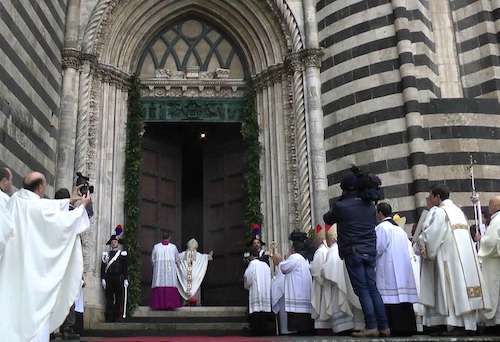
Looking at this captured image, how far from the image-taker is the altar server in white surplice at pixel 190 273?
43.7 feet

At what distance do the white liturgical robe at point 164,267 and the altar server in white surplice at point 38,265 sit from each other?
674 cm

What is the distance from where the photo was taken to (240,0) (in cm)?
1484

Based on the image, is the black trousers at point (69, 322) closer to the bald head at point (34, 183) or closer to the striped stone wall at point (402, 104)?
the bald head at point (34, 183)

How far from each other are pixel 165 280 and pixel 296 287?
14.4 feet

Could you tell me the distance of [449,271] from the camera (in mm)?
6973

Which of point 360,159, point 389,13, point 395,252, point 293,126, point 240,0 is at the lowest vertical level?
point 395,252

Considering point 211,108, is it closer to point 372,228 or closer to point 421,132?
point 421,132

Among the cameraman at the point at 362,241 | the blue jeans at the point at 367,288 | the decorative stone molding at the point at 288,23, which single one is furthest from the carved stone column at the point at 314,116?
the blue jeans at the point at 367,288

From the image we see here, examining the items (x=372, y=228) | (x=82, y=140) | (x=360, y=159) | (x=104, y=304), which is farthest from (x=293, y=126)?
(x=372, y=228)

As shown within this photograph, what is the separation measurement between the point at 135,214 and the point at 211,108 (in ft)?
11.4

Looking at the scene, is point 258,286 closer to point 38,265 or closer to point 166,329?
point 166,329

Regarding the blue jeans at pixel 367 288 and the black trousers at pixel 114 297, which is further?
the black trousers at pixel 114 297

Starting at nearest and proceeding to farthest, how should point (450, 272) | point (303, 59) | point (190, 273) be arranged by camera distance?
point (450, 272), point (190, 273), point (303, 59)

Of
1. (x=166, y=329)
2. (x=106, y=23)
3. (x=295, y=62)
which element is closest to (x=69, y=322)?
(x=166, y=329)
